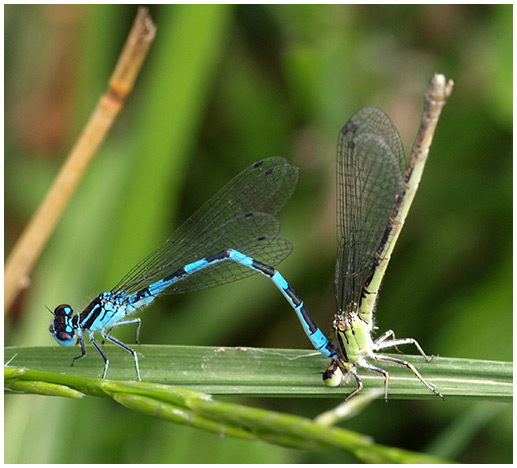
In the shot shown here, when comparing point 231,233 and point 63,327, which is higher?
point 231,233

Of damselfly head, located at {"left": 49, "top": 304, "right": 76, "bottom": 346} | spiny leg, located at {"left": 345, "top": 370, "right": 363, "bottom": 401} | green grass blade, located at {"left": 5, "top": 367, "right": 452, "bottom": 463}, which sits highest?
damselfly head, located at {"left": 49, "top": 304, "right": 76, "bottom": 346}

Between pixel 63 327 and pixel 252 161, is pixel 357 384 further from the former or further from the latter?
pixel 252 161

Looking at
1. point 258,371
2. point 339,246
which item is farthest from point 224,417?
point 339,246

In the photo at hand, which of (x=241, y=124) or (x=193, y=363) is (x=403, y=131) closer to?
(x=241, y=124)

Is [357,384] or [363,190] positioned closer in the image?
[357,384]

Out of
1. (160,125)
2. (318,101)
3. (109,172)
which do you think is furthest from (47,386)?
(318,101)

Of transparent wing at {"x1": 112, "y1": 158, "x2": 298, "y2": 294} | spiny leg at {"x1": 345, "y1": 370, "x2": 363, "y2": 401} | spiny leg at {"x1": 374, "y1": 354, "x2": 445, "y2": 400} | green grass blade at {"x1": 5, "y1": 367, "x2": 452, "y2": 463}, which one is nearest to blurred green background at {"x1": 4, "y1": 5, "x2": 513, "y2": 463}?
transparent wing at {"x1": 112, "y1": 158, "x2": 298, "y2": 294}

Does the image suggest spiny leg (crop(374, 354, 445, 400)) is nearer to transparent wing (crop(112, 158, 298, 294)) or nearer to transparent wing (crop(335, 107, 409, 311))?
transparent wing (crop(335, 107, 409, 311))
